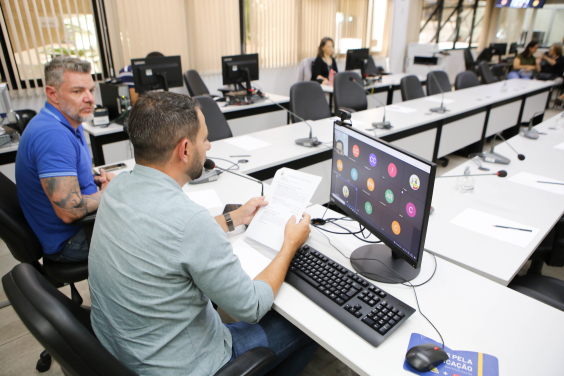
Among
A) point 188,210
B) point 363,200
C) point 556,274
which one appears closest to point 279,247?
point 363,200

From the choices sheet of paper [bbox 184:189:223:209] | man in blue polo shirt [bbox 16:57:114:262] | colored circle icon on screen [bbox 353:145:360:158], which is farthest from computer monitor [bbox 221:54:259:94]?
colored circle icon on screen [bbox 353:145:360:158]

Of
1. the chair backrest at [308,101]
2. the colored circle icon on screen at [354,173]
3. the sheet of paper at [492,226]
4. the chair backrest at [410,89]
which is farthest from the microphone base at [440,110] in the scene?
the colored circle icon on screen at [354,173]

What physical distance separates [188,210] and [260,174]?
138cm

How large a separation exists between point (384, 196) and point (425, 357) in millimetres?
494

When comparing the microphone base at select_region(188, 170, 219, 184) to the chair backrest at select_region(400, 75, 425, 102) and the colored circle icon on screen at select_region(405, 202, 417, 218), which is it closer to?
the colored circle icon on screen at select_region(405, 202, 417, 218)

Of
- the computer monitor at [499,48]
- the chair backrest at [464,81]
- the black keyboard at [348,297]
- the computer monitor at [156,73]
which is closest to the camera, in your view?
the black keyboard at [348,297]

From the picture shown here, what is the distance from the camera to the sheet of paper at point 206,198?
5.54 ft

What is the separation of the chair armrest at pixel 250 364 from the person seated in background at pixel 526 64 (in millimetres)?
8619

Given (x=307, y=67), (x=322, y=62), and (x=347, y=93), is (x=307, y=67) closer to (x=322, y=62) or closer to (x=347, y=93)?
(x=322, y=62)

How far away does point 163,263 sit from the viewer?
84 centimetres

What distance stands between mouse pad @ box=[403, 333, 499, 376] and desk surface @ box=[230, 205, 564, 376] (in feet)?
0.06

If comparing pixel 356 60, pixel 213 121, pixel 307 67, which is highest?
pixel 356 60

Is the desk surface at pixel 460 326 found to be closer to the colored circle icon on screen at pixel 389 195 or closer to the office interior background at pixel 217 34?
the colored circle icon on screen at pixel 389 195

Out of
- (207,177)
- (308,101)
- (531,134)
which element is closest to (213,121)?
(207,177)
